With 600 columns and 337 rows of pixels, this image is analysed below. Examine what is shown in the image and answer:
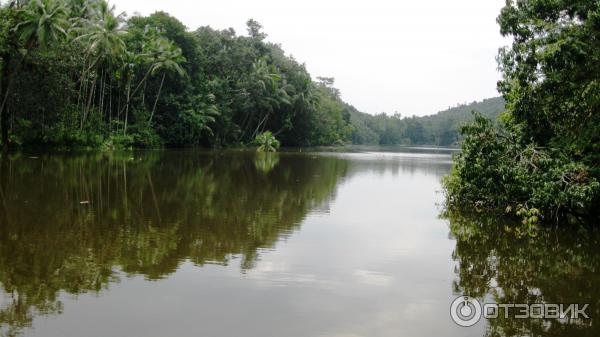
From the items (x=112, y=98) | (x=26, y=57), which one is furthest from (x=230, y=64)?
(x=26, y=57)

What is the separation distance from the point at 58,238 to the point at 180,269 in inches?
107

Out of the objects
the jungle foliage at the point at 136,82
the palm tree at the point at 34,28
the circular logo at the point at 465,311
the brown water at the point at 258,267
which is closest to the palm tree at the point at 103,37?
the jungle foliage at the point at 136,82

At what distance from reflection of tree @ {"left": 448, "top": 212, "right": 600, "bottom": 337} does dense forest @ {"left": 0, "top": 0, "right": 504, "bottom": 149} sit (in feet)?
91.6

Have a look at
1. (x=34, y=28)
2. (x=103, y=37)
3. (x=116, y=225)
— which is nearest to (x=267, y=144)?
(x=103, y=37)

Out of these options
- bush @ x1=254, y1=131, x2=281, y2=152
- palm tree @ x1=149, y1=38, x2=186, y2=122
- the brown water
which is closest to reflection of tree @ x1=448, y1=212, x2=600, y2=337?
the brown water

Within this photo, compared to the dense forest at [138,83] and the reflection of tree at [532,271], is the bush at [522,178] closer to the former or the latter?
the reflection of tree at [532,271]

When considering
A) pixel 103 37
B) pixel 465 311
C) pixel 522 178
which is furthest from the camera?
pixel 103 37

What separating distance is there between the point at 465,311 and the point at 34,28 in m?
30.5

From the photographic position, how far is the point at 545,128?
13141mm

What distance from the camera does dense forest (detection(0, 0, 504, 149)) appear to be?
1220 inches

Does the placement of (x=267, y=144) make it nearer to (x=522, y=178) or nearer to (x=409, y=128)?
(x=522, y=178)

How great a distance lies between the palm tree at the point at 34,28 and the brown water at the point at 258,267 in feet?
60.5

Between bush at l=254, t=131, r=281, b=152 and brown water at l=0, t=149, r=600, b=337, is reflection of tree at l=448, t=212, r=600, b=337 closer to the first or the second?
brown water at l=0, t=149, r=600, b=337

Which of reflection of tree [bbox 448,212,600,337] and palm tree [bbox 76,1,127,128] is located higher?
palm tree [bbox 76,1,127,128]
